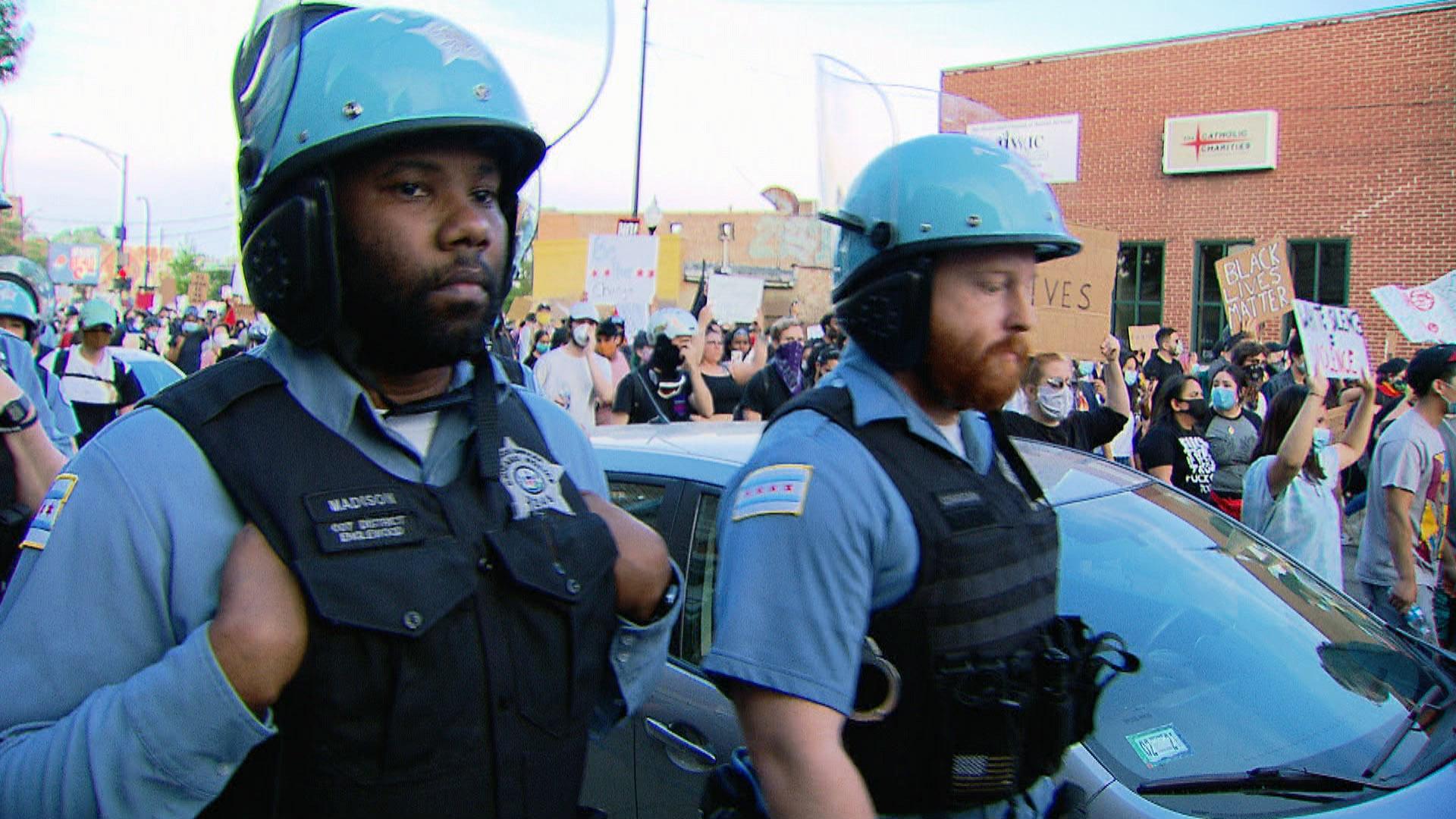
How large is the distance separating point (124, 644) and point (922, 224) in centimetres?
144

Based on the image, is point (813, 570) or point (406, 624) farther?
point (813, 570)

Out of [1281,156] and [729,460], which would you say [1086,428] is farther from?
[1281,156]

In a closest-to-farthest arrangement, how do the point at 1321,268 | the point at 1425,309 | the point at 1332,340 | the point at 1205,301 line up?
the point at 1332,340 → the point at 1425,309 → the point at 1321,268 → the point at 1205,301

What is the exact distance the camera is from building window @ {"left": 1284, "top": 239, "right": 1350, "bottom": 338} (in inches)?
840

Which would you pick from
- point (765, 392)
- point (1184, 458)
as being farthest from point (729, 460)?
point (765, 392)

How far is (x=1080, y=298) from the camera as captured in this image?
468cm

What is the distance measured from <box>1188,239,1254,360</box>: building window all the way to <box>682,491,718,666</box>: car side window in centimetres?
2121

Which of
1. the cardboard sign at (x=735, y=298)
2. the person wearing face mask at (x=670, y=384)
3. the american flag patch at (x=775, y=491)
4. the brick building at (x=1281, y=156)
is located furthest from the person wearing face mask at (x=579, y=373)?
the brick building at (x=1281, y=156)

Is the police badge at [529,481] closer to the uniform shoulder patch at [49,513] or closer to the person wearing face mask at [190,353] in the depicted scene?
the uniform shoulder patch at [49,513]

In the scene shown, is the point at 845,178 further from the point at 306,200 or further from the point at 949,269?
the point at 306,200

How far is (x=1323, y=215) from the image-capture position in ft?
69.8

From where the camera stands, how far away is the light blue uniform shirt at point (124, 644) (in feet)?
3.88

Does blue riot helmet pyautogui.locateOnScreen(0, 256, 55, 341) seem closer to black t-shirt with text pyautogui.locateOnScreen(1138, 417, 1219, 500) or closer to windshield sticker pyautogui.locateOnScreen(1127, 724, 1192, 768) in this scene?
windshield sticker pyautogui.locateOnScreen(1127, 724, 1192, 768)

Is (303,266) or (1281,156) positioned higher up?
(1281,156)
